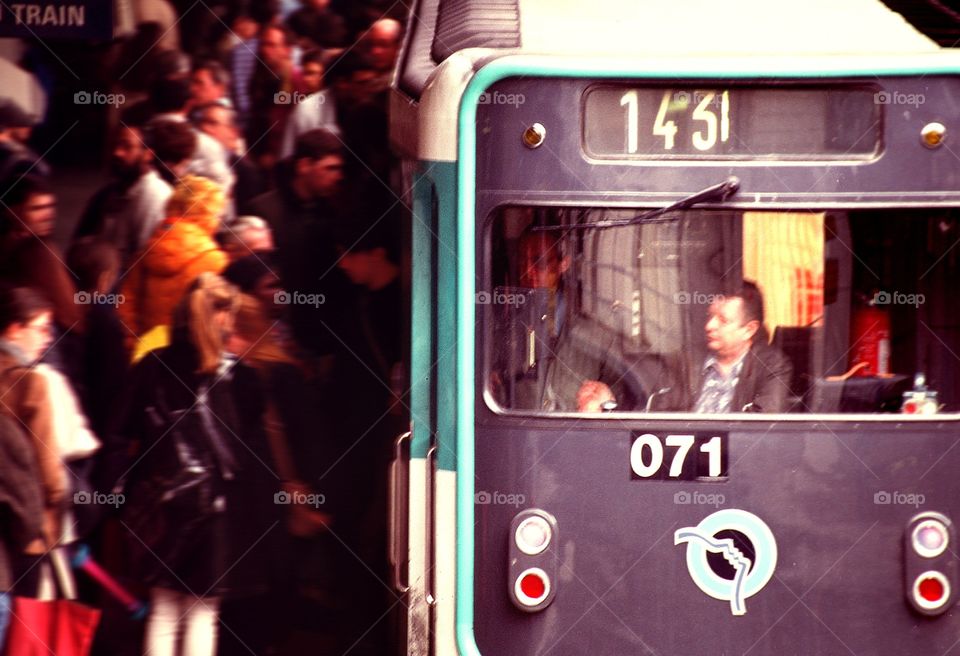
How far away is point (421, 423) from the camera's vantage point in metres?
4.28

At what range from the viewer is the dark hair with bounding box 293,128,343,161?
584 centimetres

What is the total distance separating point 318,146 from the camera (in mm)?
5848

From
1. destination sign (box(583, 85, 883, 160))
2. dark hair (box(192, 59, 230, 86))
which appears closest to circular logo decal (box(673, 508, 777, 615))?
destination sign (box(583, 85, 883, 160))

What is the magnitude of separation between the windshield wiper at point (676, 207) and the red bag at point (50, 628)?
3.11 meters

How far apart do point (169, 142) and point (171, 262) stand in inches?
21.8

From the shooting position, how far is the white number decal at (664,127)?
3.82 meters

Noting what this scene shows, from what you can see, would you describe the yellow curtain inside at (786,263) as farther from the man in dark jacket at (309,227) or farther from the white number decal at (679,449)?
the man in dark jacket at (309,227)

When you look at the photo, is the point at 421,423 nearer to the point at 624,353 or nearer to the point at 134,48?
the point at 624,353

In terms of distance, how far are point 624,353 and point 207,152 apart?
2.73 metres

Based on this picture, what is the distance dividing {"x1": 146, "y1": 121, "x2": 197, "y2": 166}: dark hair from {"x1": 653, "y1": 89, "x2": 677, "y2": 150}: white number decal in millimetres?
2679

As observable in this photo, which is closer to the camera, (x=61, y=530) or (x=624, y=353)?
(x=624, y=353)

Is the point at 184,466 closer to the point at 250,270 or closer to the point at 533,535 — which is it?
the point at 250,270

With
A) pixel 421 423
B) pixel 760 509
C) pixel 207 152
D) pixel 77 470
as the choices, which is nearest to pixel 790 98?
pixel 760 509

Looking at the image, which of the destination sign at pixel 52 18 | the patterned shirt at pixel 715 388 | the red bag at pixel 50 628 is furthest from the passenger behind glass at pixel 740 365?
the destination sign at pixel 52 18
